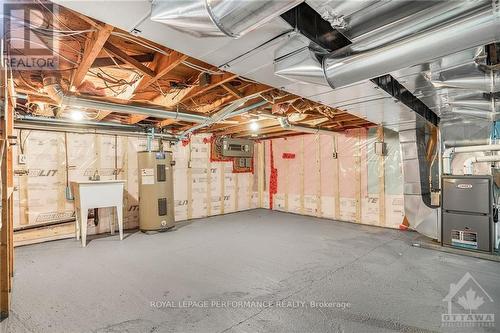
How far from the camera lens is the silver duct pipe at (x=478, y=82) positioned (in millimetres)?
1663

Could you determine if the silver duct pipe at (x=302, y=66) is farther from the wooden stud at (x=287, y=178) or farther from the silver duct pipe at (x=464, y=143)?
the wooden stud at (x=287, y=178)

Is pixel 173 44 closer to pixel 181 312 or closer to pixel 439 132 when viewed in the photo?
pixel 181 312

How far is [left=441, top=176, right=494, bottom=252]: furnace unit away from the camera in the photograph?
9.80 ft

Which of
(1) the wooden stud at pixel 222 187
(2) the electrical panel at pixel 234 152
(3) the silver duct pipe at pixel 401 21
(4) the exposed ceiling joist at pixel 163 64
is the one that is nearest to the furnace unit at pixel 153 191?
(2) the electrical panel at pixel 234 152

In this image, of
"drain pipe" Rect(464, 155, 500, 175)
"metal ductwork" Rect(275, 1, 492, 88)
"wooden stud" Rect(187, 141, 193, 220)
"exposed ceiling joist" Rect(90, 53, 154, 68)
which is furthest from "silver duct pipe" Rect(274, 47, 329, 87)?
"wooden stud" Rect(187, 141, 193, 220)

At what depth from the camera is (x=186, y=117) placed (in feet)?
11.1

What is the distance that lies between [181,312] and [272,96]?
6.99ft

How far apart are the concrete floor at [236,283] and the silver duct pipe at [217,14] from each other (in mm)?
1738

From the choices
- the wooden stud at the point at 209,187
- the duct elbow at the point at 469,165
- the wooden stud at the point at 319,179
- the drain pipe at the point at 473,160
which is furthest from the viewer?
the wooden stud at the point at 209,187

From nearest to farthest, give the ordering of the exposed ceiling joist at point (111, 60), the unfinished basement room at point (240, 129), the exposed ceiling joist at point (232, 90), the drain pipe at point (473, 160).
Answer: the unfinished basement room at point (240, 129) → the exposed ceiling joist at point (111, 60) → the exposed ceiling joist at point (232, 90) → the drain pipe at point (473, 160)

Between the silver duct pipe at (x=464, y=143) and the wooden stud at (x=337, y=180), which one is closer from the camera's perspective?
the silver duct pipe at (x=464, y=143)

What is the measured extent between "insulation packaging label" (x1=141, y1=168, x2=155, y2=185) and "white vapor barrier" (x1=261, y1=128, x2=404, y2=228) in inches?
124

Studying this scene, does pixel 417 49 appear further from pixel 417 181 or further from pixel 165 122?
pixel 165 122

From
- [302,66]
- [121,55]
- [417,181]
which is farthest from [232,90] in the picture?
[417,181]
